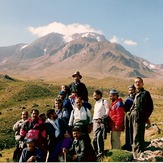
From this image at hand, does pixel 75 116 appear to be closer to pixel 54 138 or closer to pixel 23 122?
pixel 54 138

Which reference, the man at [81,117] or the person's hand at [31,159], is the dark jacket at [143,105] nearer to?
the man at [81,117]

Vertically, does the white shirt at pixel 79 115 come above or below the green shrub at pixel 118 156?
above

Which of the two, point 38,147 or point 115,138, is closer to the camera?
point 38,147

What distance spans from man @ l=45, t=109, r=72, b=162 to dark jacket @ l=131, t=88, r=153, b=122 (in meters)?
2.69

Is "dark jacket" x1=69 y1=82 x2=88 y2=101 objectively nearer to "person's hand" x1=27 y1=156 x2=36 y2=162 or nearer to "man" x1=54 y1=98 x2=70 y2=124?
"man" x1=54 y1=98 x2=70 y2=124

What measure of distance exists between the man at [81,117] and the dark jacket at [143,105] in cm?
182

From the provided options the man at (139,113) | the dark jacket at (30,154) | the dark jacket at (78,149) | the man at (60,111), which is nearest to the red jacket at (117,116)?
the man at (139,113)

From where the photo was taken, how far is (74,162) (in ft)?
32.4

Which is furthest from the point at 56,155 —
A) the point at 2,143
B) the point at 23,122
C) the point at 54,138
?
the point at 2,143

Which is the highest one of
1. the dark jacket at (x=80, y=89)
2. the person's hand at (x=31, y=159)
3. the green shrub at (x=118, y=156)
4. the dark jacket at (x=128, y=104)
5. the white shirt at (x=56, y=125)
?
the dark jacket at (x=80, y=89)

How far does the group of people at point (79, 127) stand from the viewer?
10.6 m

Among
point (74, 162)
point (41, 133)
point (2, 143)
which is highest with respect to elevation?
point (41, 133)

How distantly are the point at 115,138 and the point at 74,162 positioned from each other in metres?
4.01

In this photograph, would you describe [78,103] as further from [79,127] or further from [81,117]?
[79,127]
